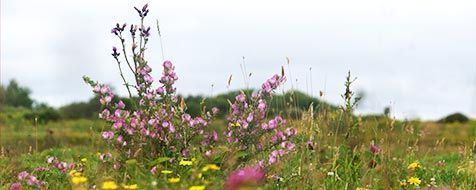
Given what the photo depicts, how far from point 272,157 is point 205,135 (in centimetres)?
62

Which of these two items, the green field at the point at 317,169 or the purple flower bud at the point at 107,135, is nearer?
the green field at the point at 317,169

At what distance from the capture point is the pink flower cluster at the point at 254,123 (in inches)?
237

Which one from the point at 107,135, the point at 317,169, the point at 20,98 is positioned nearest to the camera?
the point at 107,135

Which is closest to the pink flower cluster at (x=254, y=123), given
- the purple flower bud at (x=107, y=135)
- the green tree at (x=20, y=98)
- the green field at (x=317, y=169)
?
the green field at (x=317, y=169)

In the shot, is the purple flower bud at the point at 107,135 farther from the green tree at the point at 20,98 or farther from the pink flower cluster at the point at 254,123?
the green tree at the point at 20,98

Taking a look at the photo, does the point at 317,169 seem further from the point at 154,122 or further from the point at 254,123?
the point at 154,122

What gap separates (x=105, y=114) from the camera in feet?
19.3

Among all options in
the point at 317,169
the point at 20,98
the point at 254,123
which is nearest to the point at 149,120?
the point at 254,123

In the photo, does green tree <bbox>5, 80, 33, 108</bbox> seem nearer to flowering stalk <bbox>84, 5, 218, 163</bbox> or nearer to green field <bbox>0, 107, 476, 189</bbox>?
green field <bbox>0, 107, 476, 189</bbox>

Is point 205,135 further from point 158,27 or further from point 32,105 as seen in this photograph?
point 32,105

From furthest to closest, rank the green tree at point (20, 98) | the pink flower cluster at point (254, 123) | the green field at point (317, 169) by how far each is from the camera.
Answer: the green tree at point (20, 98)
the pink flower cluster at point (254, 123)
the green field at point (317, 169)

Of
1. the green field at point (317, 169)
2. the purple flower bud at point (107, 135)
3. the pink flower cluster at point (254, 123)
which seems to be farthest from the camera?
the pink flower cluster at point (254, 123)

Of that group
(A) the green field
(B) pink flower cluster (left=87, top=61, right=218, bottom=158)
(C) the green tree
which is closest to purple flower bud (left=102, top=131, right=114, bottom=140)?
(B) pink flower cluster (left=87, top=61, right=218, bottom=158)

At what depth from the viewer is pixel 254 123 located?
19.9 feet
